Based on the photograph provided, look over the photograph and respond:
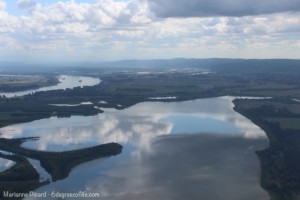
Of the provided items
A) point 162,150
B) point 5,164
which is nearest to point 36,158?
point 5,164

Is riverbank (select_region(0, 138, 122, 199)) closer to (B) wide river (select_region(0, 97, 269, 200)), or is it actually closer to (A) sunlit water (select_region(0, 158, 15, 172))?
(A) sunlit water (select_region(0, 158, 15, 172))

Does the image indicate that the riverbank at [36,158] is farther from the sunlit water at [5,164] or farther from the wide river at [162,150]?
the wide river at [162,150]

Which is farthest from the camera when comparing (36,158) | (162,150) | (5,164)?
(162,150)

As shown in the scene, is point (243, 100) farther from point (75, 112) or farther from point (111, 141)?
point (111, 141)

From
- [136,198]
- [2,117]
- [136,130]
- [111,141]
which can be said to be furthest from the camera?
[2,117]

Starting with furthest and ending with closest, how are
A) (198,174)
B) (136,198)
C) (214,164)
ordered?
(214,164), (198,174), (136,198)

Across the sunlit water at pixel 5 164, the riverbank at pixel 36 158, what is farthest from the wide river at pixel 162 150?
the sunlit water at pixel 5 164

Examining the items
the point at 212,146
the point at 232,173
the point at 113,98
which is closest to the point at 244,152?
the point at 212,146

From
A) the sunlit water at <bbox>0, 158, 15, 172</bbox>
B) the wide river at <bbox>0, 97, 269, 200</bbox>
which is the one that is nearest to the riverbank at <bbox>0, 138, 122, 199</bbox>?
the sunlit water at <bbox>0, 158, 15, 172</bbox>

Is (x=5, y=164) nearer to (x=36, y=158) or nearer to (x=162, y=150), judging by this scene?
(x=36, y=158)
